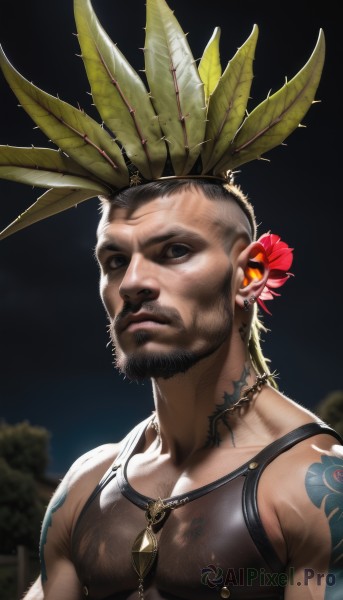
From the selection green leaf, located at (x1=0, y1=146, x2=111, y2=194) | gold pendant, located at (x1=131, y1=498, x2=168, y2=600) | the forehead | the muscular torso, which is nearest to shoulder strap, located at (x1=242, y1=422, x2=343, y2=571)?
the muscular torso

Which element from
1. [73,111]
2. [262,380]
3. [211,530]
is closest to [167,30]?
[73,111]

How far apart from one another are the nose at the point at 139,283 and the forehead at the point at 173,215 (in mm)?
115

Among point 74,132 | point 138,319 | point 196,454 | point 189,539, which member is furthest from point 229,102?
point 189,539

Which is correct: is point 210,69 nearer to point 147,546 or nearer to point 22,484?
point 147,546

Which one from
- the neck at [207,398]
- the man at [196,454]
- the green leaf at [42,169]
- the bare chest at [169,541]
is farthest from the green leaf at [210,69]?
the bare chest at [169,541]

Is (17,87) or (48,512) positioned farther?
(48,512)

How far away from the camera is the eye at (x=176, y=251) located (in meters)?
2.58

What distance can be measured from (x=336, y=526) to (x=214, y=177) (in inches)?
49.4

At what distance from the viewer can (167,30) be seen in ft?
8.96

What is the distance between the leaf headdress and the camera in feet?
8.80

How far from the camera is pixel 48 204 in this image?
2906 millimetres

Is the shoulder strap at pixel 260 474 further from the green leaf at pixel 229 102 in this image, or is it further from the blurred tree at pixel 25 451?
the blurred tree at pixel 25 451

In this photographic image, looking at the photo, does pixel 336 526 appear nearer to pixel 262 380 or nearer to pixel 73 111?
pixel 262 380

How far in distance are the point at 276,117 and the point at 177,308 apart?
2.55ft
